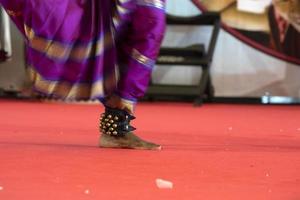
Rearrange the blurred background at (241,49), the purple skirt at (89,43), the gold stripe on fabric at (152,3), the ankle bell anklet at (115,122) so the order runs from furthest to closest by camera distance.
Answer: the blurred background at (241,49)
the ankle bell anklet at (115,122)
the gold stripe on fabric at (152,3)
the purple skirt at (89,43)

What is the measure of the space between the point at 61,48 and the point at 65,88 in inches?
5.8

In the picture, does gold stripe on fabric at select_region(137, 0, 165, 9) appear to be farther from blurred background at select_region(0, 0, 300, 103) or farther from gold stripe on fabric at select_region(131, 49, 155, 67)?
blurred background at select_region(0, 0, 300, 103)

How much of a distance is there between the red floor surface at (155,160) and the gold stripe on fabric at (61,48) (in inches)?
13.9

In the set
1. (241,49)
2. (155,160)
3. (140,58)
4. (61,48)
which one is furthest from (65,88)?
(241,49)

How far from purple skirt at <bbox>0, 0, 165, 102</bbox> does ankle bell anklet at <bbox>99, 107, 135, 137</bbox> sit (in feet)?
0.30

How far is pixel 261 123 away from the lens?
11.1 ft

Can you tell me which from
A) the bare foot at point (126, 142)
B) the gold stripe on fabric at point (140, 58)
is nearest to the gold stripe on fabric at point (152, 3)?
the gold stripe on fabric at point (140, 58)

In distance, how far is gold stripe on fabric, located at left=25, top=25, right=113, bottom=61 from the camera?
187 centimetres

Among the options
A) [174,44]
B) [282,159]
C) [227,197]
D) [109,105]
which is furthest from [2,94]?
[227,197]

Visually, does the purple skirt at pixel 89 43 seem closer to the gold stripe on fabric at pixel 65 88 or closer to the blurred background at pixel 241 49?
the gold stripe on fabric at pixel 65 88

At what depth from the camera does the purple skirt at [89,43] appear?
186 cm

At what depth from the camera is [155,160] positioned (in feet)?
6.26

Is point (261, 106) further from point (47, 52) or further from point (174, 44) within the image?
point (47, 52)

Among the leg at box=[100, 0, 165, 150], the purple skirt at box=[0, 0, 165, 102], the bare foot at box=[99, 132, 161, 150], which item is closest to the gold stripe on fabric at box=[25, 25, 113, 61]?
the purple skirt at box=[0, 0, 165, 102]
